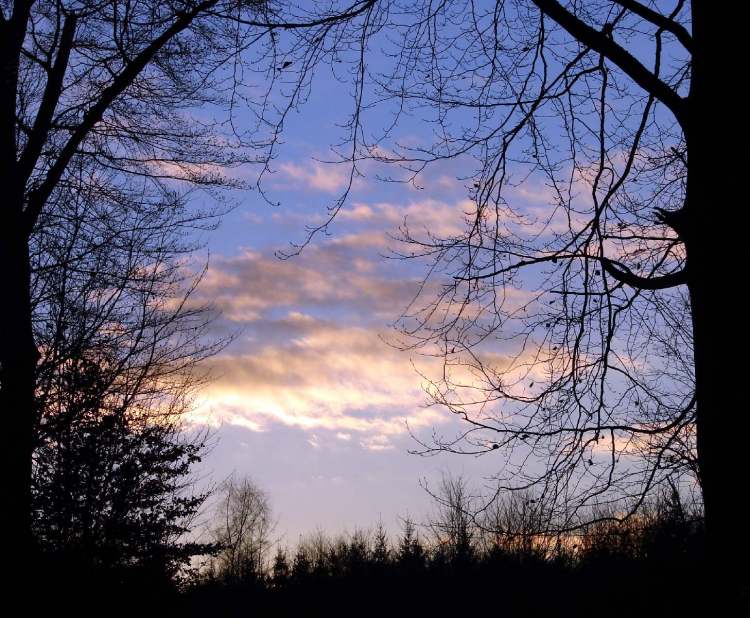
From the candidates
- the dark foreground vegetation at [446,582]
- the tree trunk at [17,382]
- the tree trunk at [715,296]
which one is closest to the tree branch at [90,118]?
the tree trunk at [17,382]

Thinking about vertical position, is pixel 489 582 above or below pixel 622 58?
below

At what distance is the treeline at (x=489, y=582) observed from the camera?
1024 centimetres

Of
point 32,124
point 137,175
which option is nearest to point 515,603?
point 137,175

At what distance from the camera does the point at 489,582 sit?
38.3ft

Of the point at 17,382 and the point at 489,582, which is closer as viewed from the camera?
the point at 17,382

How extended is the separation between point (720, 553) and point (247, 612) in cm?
924

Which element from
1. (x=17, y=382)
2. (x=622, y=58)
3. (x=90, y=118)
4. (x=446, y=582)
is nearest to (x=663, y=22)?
(x=622, y=58)

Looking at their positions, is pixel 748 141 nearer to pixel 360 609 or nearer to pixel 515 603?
pixel 515 603

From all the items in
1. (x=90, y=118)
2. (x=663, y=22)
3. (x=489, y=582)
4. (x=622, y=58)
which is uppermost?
(x=90, y=118)

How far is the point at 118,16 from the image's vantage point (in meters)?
8.23

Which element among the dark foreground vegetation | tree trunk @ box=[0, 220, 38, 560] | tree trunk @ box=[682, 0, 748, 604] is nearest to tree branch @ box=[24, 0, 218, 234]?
tree trunk @ box=[0, 220, 38, 560]

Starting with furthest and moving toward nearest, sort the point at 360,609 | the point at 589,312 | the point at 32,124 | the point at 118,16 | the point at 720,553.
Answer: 1. the point at 360,609
2. the point at 32,124
3. the point at 118,16
4. the point at 589,312
5. the point at 720,553

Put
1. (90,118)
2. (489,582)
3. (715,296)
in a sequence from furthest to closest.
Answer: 1. (489,582)
2. (90,118)
3. (715,296)

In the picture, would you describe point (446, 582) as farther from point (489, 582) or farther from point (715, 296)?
point (715, 296)
